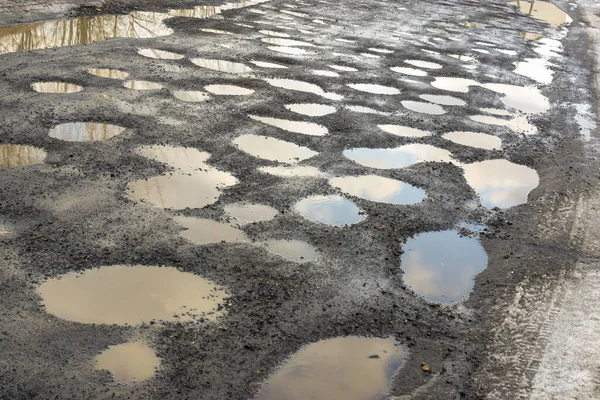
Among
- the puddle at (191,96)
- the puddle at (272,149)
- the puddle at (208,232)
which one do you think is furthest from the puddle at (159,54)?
the puddle at (208,232)

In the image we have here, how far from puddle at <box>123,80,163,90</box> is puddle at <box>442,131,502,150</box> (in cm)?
348

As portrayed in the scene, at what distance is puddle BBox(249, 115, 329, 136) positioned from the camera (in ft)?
25.0

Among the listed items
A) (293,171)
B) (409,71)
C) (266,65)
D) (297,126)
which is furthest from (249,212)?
(409,71)

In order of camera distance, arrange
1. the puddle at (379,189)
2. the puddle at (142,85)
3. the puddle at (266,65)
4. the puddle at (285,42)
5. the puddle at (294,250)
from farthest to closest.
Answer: the puddle at (285,42) < the puddle at (266,65) < the puddle at (142,85) < the puddle at (379,189) < the puddle at (294,250)

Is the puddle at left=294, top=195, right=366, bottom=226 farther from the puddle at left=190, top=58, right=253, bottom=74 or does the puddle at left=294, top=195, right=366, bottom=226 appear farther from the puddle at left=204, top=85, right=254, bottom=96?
the puddle at left=190, top=58, right=253, bottom=74

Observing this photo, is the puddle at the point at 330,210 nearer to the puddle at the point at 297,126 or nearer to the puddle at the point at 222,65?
the puddle at the point at 297,126

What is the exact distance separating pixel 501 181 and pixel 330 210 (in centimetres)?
223

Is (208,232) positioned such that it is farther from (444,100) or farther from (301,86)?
(444,100)

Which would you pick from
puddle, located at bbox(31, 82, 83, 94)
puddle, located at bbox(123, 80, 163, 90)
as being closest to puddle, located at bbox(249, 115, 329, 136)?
puddle, located at bbox(123, 80, 163, 90)

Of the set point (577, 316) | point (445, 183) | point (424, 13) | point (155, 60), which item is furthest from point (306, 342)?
point (424, 13)

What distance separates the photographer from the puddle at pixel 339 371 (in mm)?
3539

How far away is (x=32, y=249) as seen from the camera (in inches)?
178

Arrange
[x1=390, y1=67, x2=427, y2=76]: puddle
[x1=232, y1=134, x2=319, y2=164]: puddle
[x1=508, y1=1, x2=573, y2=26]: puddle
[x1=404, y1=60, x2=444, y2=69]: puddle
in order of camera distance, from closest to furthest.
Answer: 1. [x1=232, y1=134, x2=319, y2=164]: puddle
2. [x1=390, y1=67, x2=427, y2=76]: puddle
3. [x1=404, y1=60, x2=444, y2=69]: puddle
4. [x1=508, y1=1, x2=573, y2=26]: puddle

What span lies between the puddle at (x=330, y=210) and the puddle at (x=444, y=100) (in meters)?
4.18
